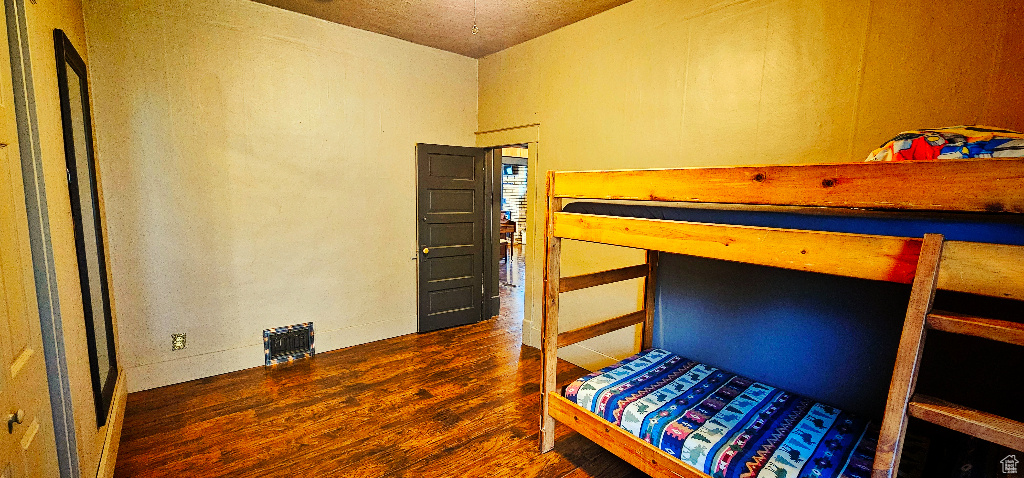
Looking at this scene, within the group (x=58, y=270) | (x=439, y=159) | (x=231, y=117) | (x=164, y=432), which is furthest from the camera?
(x=439, y=159)

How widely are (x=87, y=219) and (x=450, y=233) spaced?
286 cm

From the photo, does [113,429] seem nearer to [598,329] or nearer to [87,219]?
[87,219]

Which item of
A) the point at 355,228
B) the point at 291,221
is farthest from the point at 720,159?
the point at 291,221

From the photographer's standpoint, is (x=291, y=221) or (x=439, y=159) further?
(x=439, y=159)

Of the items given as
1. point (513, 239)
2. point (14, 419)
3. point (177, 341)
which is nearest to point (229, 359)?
point (177, 341)

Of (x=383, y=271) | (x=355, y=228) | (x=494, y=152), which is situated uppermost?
(x=494, y=152)

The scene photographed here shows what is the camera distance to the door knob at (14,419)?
3.61ft

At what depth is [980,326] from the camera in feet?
3.81

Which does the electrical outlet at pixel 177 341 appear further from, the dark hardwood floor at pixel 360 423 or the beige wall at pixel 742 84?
the beige wall at pixel 742 84

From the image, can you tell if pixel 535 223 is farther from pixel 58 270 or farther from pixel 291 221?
pixel 58 270

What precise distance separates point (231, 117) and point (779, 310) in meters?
4.23

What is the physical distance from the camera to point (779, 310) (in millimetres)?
2445

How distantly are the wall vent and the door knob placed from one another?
8.85ft

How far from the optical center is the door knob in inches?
43.3
